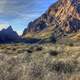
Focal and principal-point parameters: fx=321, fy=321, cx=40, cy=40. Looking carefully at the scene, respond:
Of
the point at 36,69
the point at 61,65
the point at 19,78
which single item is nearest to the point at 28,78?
the point at 19,78

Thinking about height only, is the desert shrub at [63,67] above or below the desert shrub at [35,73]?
below

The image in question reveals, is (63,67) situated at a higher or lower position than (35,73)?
lower

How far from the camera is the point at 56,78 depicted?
39.8 feet

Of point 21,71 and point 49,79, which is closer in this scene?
point 49,79

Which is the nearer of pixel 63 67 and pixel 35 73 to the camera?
pixel 35 73

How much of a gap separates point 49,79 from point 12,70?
211cm

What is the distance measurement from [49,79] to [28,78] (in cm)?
80

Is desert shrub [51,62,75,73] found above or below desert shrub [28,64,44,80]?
below

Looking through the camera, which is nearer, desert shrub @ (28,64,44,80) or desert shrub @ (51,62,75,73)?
desert shrub @ (28,64,44,80)

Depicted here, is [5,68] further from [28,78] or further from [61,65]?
[61,65]

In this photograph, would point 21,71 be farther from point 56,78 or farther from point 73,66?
point 73,66

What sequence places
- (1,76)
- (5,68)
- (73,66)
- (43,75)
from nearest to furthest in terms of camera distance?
(1,76), (43,75), (5,68), (73,66)

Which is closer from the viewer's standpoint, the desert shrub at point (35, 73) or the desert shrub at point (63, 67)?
the desert shrub at point (35, 73)

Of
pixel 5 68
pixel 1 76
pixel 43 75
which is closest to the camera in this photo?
pixel 1 76
